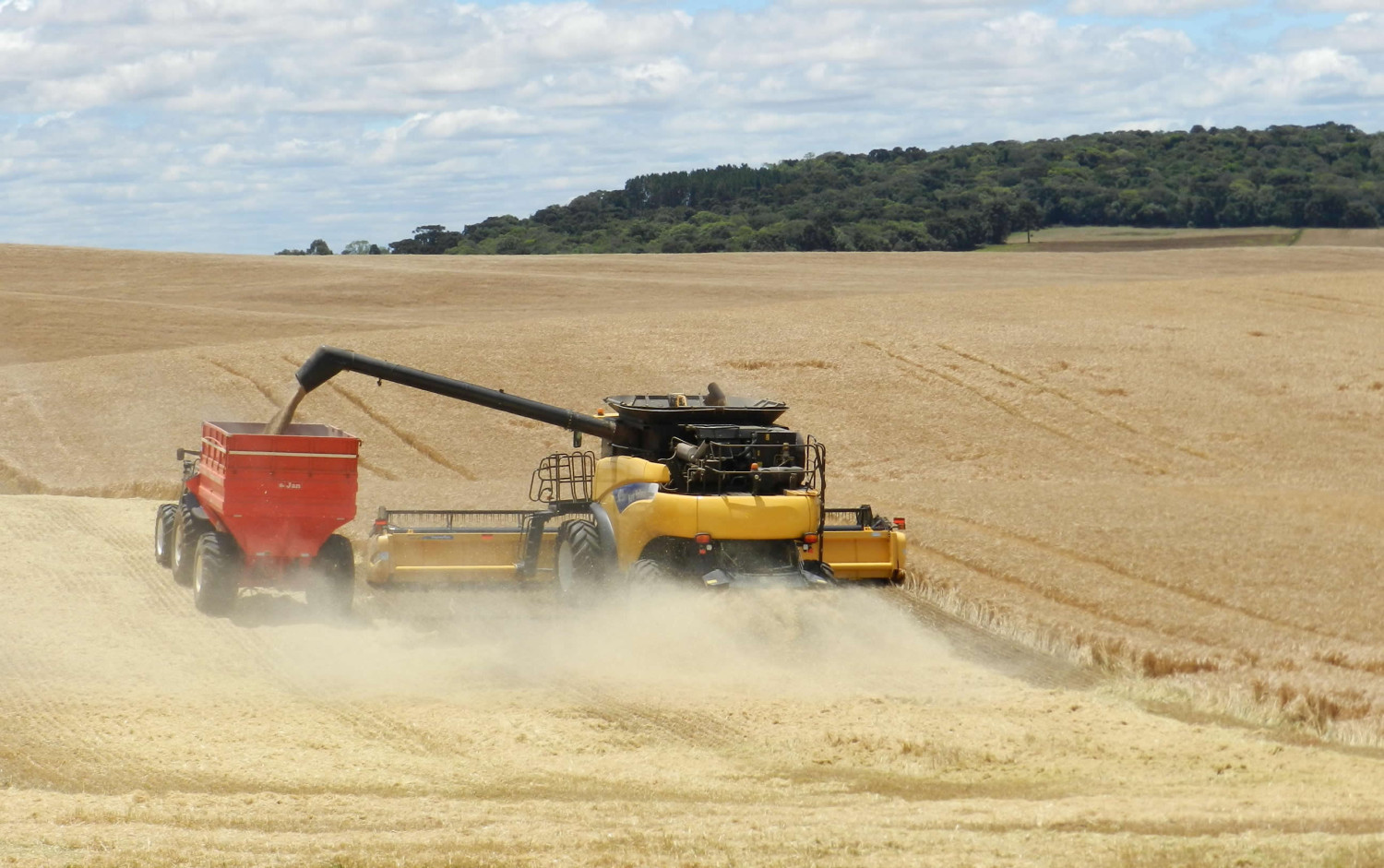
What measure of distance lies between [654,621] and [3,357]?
3438cm

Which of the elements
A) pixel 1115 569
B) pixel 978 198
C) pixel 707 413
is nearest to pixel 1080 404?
→ pixel 1115 569

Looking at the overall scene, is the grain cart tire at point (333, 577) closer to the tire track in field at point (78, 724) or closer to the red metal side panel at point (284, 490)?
the red metal side panel at point (284, 490)

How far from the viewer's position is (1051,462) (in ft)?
111

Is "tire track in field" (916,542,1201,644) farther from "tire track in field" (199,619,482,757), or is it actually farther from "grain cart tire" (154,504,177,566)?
"grain cart tire" (154,504,177,566)

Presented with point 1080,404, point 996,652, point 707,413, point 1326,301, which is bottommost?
point 996,652

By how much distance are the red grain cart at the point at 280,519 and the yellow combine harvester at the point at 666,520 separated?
913mm

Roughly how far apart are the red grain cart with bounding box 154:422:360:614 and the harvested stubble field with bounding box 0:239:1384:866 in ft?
1.68

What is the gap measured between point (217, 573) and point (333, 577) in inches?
55.2

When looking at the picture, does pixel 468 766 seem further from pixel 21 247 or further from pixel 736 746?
pixel 21 247

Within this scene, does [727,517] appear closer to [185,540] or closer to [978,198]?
[185,540]

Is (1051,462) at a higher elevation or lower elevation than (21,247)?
lower

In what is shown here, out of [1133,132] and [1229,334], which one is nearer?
[1229,334]

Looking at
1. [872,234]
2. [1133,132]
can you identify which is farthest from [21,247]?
[1133,132]

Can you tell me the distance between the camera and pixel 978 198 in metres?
113
